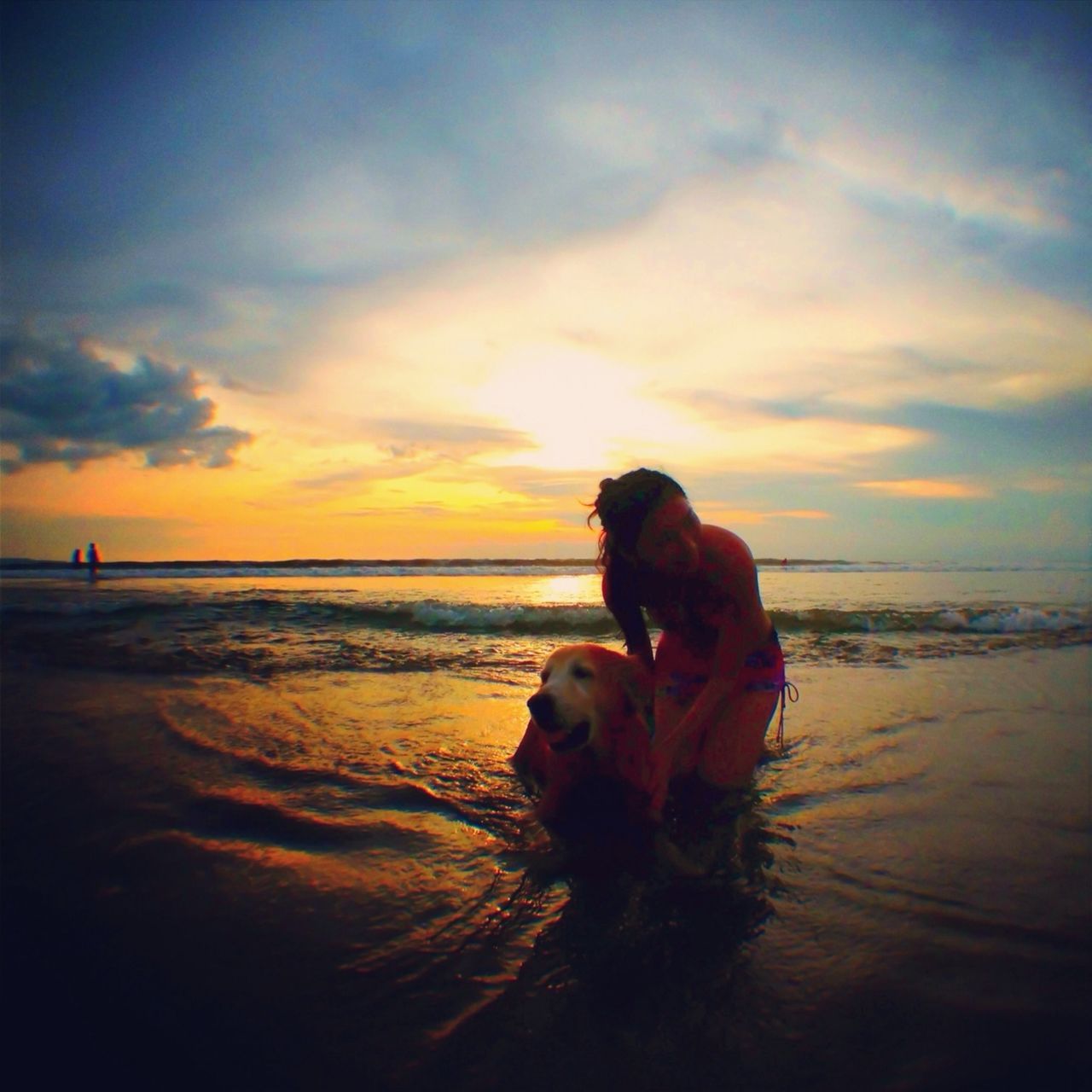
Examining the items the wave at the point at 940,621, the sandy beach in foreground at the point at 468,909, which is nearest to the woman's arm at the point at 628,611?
the sandy beach in foreground at the point at 468,909

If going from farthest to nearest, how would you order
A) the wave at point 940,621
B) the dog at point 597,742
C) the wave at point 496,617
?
1. the wave at point 496,617
2. the wave at point 940,621
3. the dog at point 597,742

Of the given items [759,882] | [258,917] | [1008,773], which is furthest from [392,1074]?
[1008,773]

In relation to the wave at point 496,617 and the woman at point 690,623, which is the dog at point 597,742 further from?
the wave at point 496,617

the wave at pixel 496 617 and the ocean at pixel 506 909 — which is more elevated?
the wave at pixel 496 617

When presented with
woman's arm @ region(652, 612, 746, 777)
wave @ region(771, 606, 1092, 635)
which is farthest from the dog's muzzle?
wave @ region(771, 606, 1092, 635)

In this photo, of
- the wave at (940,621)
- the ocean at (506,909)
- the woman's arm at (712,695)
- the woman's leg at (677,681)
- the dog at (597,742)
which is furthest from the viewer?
the wave at (940,621)

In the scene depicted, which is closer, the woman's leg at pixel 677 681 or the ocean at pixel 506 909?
the ocean at pixel 506 909

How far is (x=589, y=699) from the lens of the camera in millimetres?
2758

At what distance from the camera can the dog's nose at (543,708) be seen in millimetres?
2584

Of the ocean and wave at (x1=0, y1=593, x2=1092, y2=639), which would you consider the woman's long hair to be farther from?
wave at (x1=0, y1=593, x2=1092, y2=639)

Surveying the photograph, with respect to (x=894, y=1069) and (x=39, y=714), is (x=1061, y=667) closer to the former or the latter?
(x=894, y=1069)

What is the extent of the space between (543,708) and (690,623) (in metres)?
1.38

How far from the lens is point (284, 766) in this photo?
12.3 ft

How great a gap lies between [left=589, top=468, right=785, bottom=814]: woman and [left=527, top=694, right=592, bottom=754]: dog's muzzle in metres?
0.38
